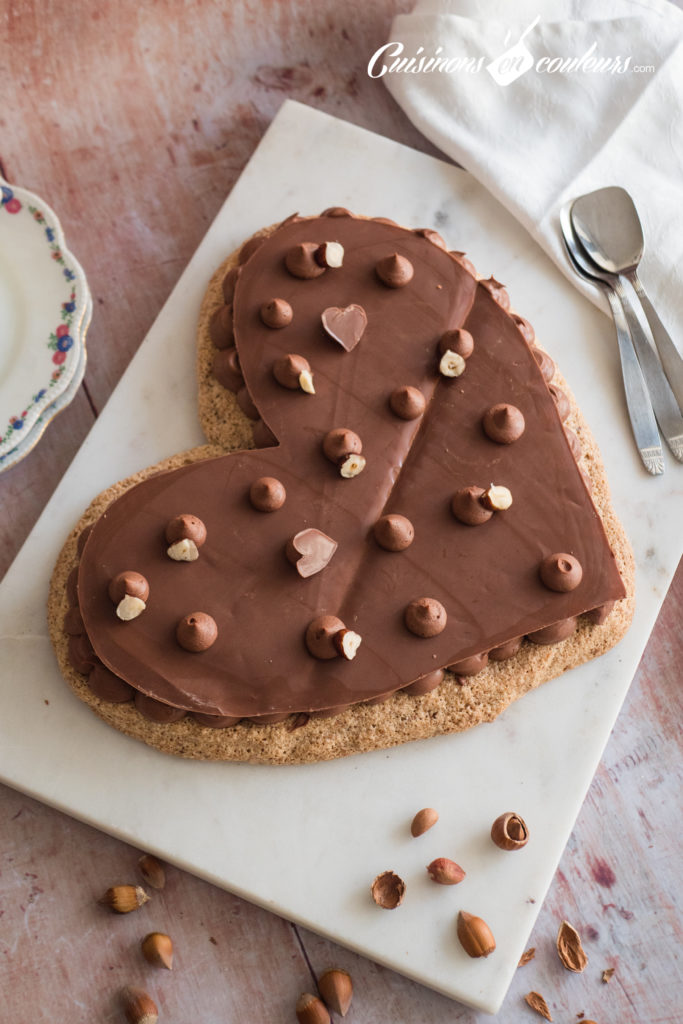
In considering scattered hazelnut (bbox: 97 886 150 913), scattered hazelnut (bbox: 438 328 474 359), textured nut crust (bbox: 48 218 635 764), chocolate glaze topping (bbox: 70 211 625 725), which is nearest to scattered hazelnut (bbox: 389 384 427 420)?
chocolate glaze topping (bbox: 70 211 625 725)

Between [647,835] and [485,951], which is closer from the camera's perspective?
[485,951]

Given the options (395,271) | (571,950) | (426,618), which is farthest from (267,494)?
(571,950)

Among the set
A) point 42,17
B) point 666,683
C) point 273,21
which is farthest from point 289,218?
point 666,683

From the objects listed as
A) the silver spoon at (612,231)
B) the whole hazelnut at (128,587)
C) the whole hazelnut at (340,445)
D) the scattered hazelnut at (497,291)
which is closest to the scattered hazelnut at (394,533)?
the whole hazelnut at (340,445)

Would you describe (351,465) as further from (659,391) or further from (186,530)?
(659,391)

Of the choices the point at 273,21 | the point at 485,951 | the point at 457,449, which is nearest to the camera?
the point at 485,951

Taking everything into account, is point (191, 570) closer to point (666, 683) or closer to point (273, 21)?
point (666, 683)
